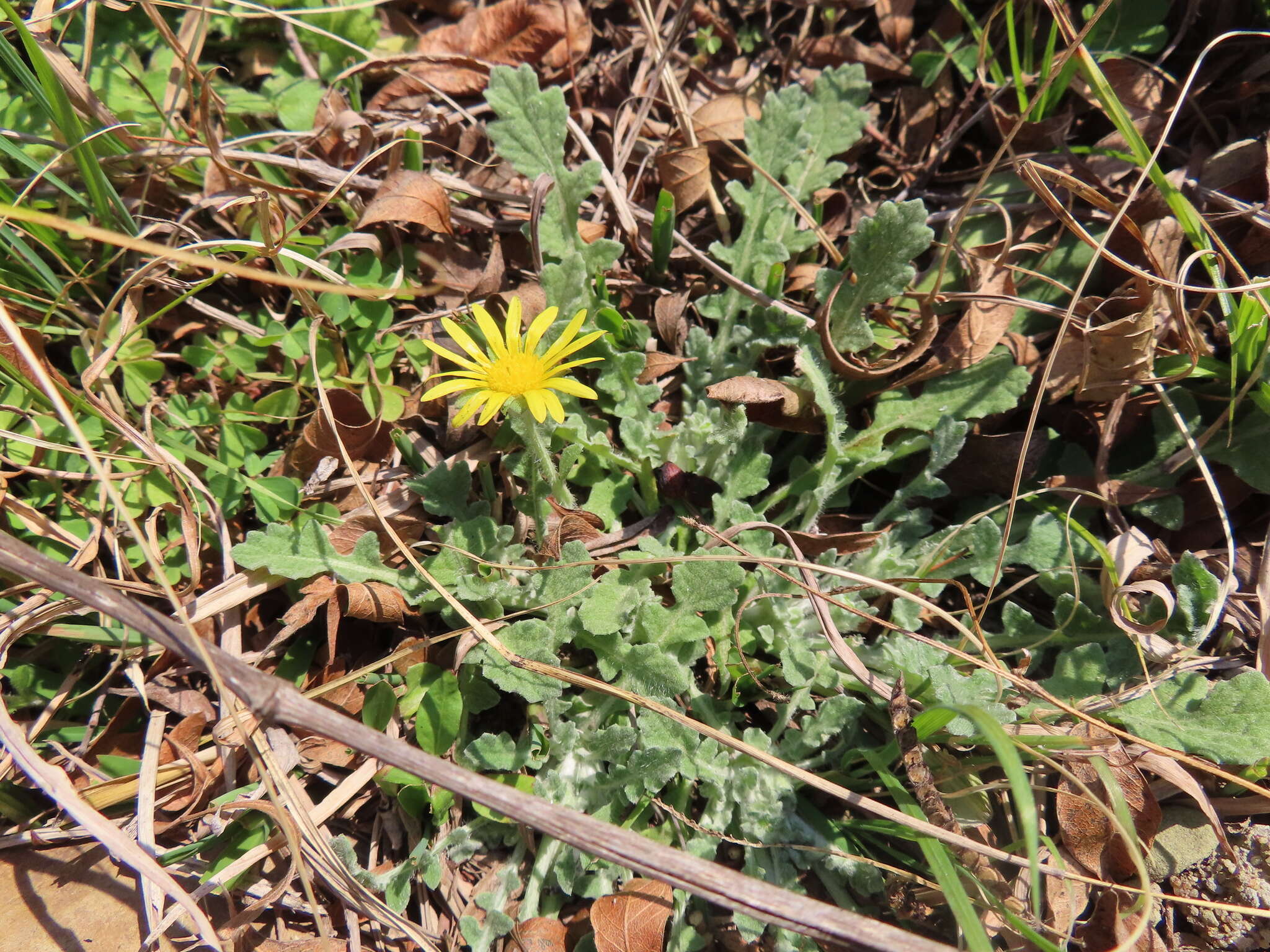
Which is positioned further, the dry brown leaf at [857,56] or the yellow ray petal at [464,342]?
the dry brown leaf at [857,56]

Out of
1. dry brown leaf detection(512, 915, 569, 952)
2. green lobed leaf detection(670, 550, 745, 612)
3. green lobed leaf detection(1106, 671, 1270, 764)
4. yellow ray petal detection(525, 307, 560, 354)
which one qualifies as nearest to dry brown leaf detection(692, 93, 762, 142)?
yellow ray petal detection(525, 307, 560, 354)

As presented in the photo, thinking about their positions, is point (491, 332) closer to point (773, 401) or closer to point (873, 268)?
point (773, 401)

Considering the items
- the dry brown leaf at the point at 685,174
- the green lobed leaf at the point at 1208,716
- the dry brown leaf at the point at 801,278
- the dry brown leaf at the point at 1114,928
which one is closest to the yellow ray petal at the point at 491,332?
the dry brown leaf at the point at 685,174

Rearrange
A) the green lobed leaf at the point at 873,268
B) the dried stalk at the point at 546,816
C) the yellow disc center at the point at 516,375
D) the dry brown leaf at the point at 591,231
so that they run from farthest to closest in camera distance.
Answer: the dry brown leaf at the point at 591,231, the green lobed leaf at the point at 873,268, the yellow disc center at the point at 516,375, the dried stalk at the point at 546,816

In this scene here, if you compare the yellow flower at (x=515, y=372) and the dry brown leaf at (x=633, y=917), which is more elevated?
the yellow flower at (x=515, y=372)

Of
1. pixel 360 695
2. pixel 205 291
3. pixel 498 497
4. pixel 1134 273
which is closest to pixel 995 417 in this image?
pixel 1134 273

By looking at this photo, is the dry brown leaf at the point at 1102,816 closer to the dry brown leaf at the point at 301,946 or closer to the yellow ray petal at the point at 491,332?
the yellow ray petal at the point at 491,332
